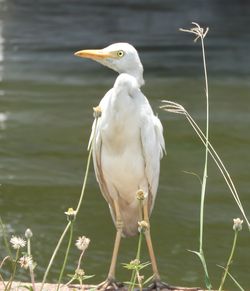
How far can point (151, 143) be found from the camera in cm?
429

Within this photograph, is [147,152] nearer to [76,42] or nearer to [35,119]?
[35,119]

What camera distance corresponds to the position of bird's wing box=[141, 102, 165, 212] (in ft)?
14.0

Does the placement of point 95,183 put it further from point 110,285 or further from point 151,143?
point 151,143

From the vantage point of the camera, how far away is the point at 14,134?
30.6ft

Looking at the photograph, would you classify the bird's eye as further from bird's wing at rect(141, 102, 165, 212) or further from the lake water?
the lake water

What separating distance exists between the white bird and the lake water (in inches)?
59.5

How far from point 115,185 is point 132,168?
0.14 m

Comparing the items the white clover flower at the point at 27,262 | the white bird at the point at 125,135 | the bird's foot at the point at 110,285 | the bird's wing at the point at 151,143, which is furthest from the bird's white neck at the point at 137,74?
the white clover flower at the point at 27,262

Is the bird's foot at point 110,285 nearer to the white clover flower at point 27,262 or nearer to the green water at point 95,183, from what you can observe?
the green water at point 95,183

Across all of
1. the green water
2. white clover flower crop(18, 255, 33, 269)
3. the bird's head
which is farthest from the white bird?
the green water

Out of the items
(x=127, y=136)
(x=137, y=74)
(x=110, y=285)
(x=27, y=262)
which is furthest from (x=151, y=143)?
(x=27, y=262)

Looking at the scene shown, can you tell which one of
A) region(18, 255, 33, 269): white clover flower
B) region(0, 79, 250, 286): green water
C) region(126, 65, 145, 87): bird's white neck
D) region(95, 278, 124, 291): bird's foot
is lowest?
region(0, 79, 250, 286): green water

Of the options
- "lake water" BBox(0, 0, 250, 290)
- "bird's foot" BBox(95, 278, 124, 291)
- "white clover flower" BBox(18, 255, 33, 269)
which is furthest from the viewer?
"lake water" BBox(0, 0, 250, 290)

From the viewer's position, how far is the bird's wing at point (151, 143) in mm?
4266
